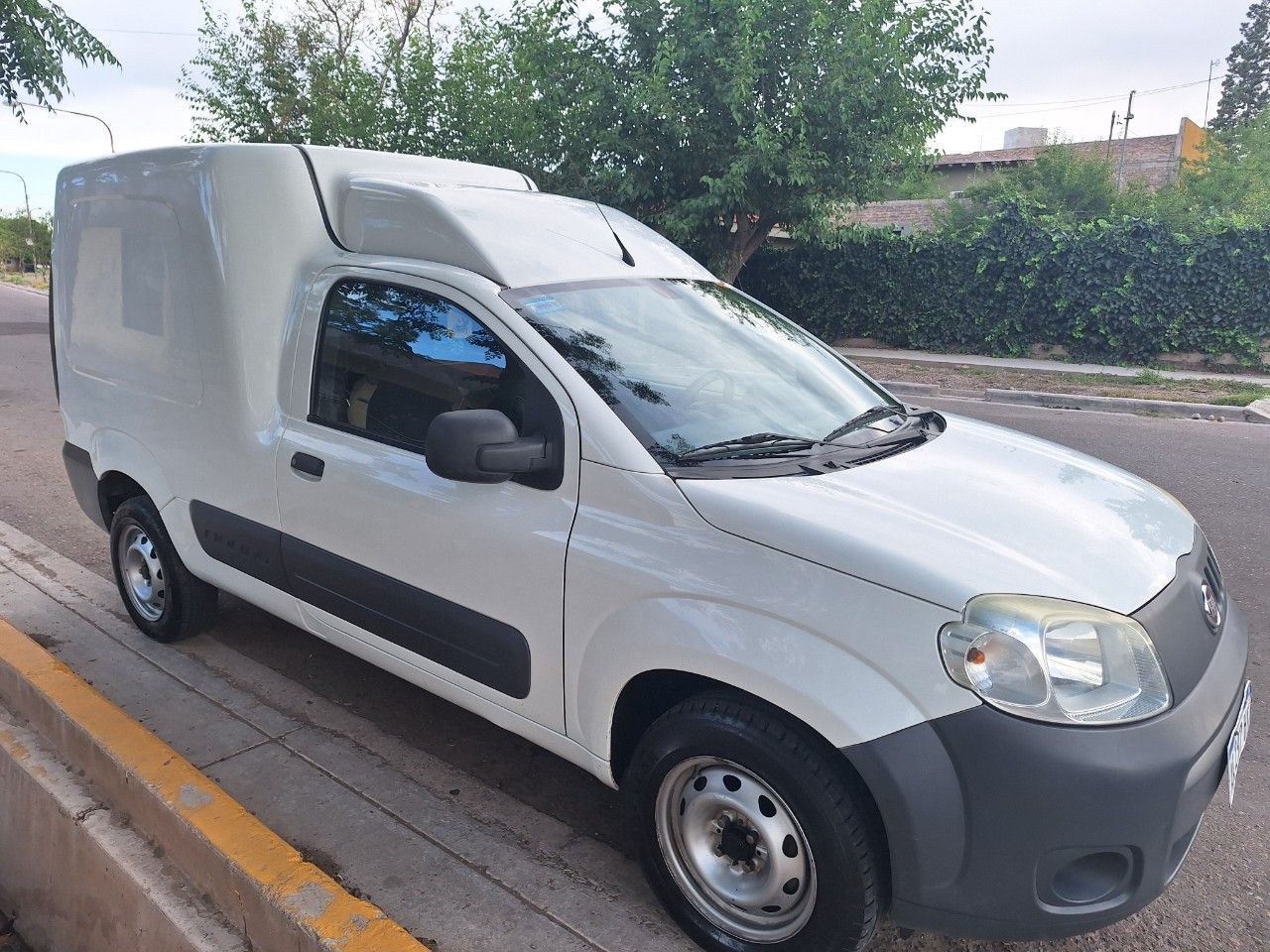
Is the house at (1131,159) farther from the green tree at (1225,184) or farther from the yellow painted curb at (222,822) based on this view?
the yellow painted curb at (222,822)

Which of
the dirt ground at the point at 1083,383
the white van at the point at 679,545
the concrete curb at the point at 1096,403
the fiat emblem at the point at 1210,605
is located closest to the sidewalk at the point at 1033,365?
the dirt ground at the point at 1083,383

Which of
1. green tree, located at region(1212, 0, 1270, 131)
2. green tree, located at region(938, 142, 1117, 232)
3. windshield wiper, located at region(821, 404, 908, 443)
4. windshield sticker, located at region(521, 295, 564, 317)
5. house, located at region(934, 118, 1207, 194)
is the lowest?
windshield wiper, located at region(821, 404, 908, 443)

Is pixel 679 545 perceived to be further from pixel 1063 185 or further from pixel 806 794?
pixel 1063 185

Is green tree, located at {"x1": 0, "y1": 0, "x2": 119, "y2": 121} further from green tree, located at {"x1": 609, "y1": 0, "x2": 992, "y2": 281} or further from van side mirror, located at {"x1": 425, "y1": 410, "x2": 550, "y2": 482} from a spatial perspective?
van side mirror, located at {"x1": 425, "y1": 410, "x2": 550, "y2": 482}

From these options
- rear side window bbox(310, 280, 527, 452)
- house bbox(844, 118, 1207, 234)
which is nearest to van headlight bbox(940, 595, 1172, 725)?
rear side window bbox(310, 280, 527, 452)

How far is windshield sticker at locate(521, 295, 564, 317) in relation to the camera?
267 cm

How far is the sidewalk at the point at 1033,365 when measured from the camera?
43.7 feet

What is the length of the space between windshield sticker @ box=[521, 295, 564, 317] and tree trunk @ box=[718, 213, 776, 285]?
44.2 feet

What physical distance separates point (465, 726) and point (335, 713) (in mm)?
487

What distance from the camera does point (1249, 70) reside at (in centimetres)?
5022

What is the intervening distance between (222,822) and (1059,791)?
2107 millimetres

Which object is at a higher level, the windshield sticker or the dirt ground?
the windshield sticker

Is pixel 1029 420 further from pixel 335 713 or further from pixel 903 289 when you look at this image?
pixel 335 713

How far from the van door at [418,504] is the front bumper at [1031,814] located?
0.95 m
